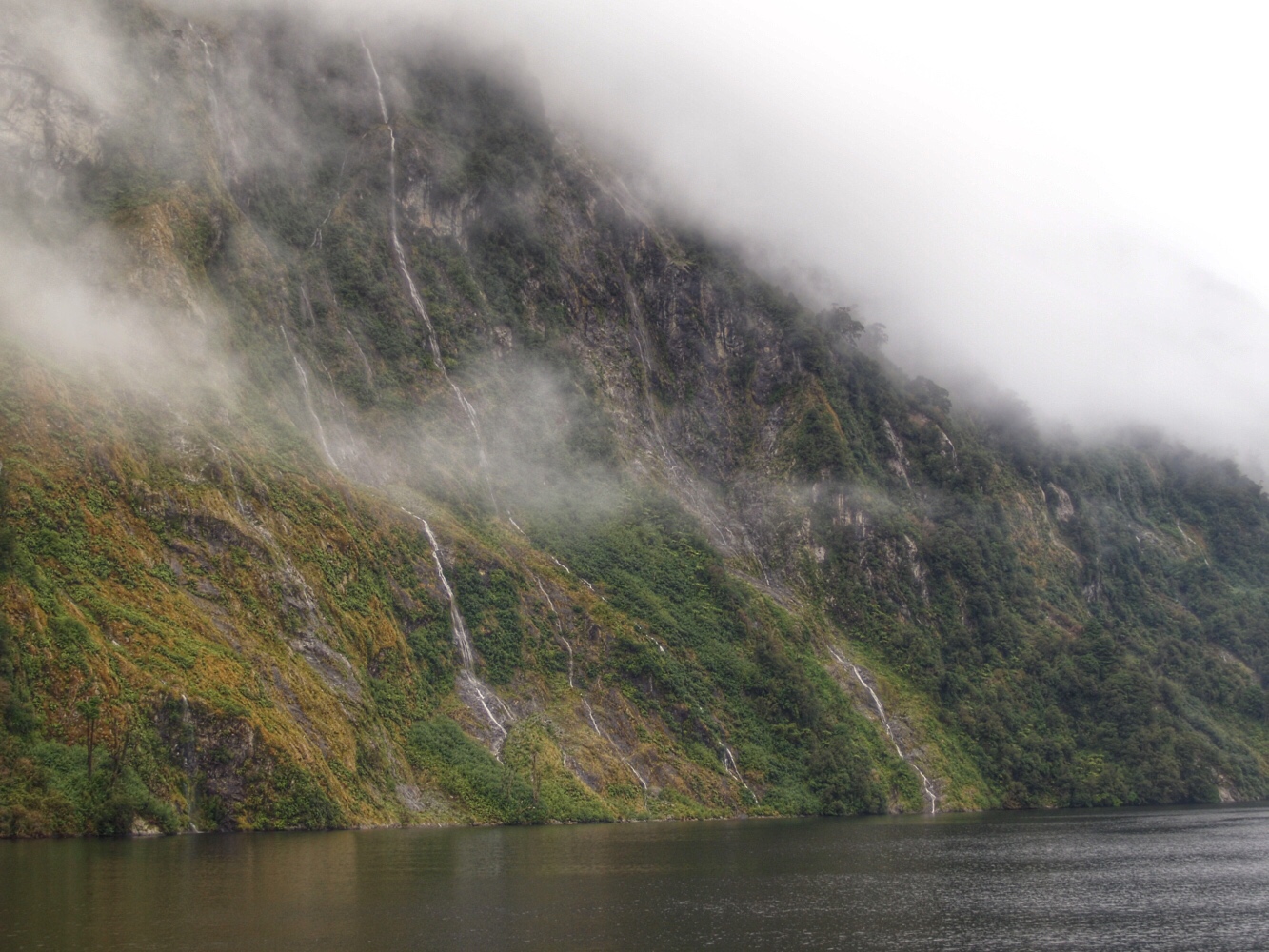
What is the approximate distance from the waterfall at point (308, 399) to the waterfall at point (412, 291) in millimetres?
20659

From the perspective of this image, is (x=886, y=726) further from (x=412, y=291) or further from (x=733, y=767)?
(x=412, y=291)

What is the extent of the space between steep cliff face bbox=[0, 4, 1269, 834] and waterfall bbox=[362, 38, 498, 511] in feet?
1.91

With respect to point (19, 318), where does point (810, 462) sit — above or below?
below

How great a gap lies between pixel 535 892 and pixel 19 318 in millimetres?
68241

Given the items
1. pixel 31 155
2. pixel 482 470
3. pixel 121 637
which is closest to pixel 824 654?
pixel 482 470

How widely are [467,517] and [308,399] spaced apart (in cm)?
2155

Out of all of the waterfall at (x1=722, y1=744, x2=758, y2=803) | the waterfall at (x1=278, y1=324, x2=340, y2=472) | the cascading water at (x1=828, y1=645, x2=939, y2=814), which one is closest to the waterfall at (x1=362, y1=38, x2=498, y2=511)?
the waterfall at (x1=278, y1=324, x2=340, y2=472)

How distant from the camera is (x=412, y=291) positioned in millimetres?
139000

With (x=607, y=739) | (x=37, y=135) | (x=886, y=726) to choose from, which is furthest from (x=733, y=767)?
(x=37, y=135)

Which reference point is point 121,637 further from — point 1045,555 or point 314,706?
point 1045,555

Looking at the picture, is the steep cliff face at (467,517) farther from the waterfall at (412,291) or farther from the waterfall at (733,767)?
the waterfall at (412,291)

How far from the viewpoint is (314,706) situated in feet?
261

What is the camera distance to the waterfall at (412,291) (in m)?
130

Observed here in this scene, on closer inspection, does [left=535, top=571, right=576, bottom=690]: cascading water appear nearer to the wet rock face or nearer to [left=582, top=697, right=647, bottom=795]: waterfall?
[left=582, top=697, right=647, bottom=795]: waterfall
